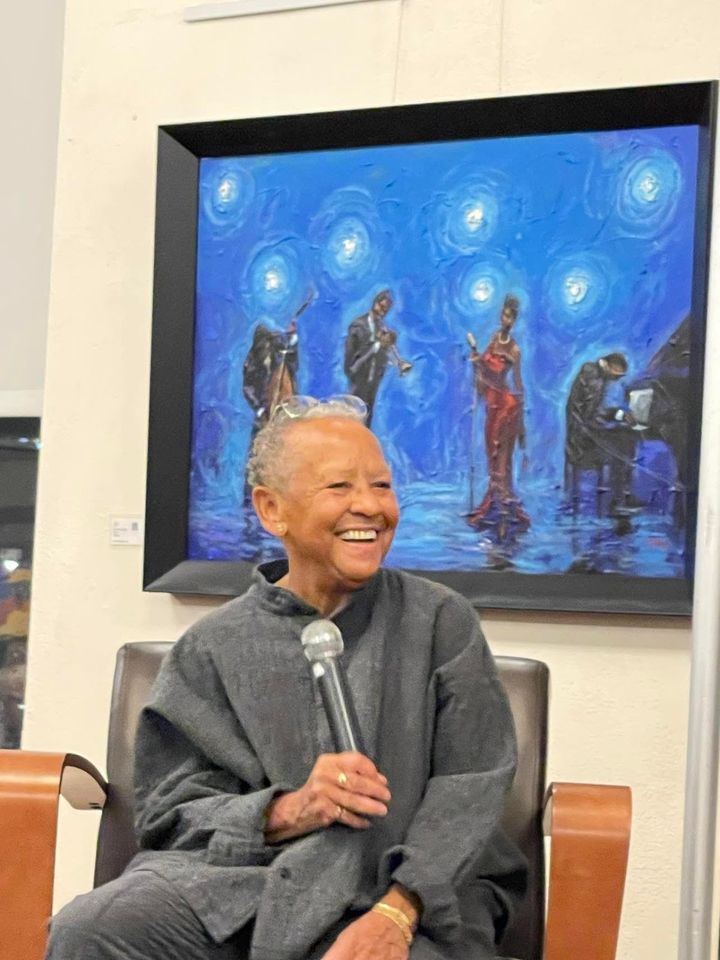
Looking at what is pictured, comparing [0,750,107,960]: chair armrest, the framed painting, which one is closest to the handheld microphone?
[0,750,107,960]: chair armrest

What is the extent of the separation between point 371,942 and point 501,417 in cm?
140

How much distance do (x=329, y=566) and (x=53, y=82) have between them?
6.74 ft

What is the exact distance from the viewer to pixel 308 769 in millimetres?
1816

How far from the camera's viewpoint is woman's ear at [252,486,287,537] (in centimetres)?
192

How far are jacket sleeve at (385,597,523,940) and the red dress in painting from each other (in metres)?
0.84

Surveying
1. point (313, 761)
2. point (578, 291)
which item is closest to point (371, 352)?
point (578, 291)

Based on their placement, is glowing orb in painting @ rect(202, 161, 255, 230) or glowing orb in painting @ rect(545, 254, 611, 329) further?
glowing orb in painting @ rect(202, 161, 255, 230)

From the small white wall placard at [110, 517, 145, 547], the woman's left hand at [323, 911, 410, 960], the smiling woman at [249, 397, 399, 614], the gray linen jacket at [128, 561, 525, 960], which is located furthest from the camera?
the small white wall placard at [110, 517, 145, 547]

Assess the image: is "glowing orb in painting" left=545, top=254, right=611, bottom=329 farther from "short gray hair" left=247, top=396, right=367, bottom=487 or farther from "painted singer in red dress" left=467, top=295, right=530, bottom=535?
"short gray hair" left=247, top=396, right=367, bottom=487

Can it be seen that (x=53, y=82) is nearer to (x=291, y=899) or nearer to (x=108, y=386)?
(x=108, y=386)

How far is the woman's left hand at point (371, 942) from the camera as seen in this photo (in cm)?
158

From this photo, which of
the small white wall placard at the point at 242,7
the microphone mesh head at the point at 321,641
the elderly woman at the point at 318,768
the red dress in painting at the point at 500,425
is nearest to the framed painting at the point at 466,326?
the red dress in painting at the point at 500,425

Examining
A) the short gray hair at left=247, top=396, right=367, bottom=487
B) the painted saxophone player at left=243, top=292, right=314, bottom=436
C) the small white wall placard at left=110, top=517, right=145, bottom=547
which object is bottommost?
the small white wall placard at left=110, top=517, right=145, bottom=547

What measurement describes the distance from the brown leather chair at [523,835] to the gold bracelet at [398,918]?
0.20 meters
